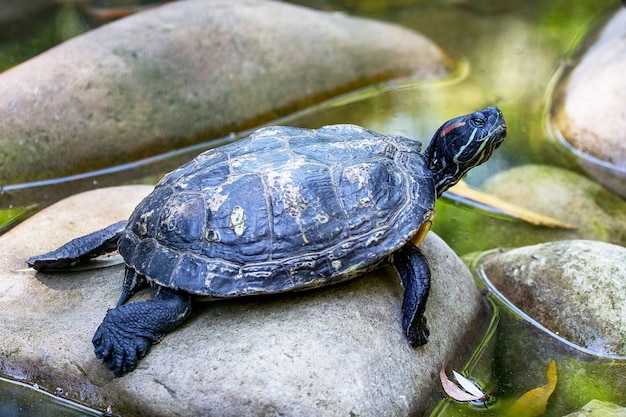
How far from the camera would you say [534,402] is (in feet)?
11.4

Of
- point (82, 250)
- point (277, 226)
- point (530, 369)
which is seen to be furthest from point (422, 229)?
point (82, 250)

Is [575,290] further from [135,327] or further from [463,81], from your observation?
[463,81]

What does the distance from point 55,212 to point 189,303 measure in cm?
178

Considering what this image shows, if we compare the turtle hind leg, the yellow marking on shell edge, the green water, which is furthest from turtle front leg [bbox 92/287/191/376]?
the green water

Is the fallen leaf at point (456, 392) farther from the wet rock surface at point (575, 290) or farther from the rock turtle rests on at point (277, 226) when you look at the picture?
the wet rock surface at point (575, 290)

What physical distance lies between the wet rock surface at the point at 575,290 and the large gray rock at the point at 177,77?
342cm

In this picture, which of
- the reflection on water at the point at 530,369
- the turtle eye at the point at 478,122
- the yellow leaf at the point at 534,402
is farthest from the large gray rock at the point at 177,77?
the yellow leaf at the point at 534,402

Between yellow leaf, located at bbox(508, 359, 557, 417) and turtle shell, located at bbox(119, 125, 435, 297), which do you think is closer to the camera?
turtle shell, located at bbox(119, 125, 435, 297)

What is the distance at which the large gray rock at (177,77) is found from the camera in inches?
224

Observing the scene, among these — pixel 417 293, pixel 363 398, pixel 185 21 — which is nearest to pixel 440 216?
pixel 417 293

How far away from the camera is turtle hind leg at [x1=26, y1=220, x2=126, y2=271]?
371 centimetres

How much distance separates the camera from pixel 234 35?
21.9 ft

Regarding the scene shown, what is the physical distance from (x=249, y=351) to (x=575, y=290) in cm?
216

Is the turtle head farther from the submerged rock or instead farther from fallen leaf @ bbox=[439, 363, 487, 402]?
the submerged rock
